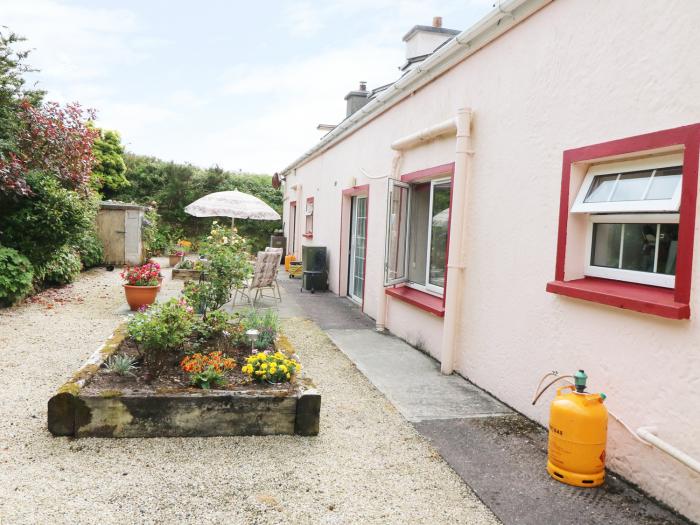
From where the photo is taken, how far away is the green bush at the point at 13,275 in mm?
7621

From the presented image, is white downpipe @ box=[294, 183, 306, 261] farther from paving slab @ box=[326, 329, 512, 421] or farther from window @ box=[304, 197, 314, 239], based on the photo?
paving slab @ box=[326, 329, 512, 421]

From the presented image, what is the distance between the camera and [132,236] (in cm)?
1372

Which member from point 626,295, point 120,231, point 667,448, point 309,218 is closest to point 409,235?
point 626,295

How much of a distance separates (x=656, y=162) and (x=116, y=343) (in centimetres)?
453

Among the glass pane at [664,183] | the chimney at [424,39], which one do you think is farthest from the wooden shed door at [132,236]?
the glass pane at [664,183]

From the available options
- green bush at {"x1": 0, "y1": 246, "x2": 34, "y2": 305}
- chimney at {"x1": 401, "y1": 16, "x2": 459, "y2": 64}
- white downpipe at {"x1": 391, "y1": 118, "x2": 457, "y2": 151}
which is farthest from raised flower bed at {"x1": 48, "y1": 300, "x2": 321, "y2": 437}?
chimney at {"x1": 401, "y1": 16, "x2": 459, "y2": 64}

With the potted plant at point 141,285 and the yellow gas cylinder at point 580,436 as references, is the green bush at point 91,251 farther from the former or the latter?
the yellow gas cylinder at point 580,436

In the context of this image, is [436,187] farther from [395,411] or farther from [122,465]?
[122,465]

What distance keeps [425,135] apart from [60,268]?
24.8ft

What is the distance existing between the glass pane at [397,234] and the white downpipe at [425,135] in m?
0.56

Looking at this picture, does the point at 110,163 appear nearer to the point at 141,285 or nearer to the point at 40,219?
the point at 40,219

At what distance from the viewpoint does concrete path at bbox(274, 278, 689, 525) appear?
279cm

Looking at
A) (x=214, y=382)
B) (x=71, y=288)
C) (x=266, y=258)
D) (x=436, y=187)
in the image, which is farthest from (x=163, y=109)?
(x=214, y=382)

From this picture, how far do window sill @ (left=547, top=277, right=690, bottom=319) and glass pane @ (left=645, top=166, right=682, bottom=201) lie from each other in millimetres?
555
